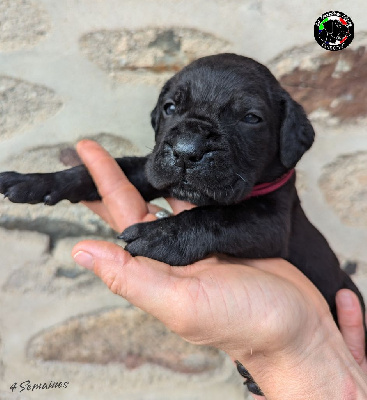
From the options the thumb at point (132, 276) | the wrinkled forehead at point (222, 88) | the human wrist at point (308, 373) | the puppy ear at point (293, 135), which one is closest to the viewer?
the thumb at point (132, 276)

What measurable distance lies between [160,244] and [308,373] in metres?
0.92

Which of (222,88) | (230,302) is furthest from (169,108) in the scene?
(230,302)

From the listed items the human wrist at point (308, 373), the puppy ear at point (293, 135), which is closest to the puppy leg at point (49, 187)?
the puppy ear at point (293, 135)

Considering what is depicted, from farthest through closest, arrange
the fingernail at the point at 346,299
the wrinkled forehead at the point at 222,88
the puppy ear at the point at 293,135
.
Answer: the fingernail at the point at 346,299 → the puppy ear at the point at 293,135 → the wrinkled forehead at the point at 222,88

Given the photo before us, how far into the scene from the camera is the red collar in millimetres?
2408

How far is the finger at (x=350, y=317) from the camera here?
8.86ft

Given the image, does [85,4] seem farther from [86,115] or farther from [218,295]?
[218,295]

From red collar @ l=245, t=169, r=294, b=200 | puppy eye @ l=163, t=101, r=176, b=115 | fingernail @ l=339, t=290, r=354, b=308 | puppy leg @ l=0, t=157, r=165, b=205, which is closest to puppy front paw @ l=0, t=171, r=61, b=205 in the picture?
puppy leg @ l=0, t=157, r=165, b=205

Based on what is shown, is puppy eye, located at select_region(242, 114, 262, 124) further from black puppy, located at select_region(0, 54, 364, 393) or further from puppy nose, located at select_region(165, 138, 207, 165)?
puppy nose, located at select_region(165, 138, 207, 165)

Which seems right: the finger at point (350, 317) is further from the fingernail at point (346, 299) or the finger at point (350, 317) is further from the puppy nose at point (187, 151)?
the puppy nose at point (187, 151)

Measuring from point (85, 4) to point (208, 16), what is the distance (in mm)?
723

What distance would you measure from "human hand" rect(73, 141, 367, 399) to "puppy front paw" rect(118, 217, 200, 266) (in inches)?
2.6

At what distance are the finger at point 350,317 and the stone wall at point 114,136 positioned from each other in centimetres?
60

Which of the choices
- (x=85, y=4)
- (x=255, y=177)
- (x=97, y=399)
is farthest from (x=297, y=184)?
(x=97, y=399)
